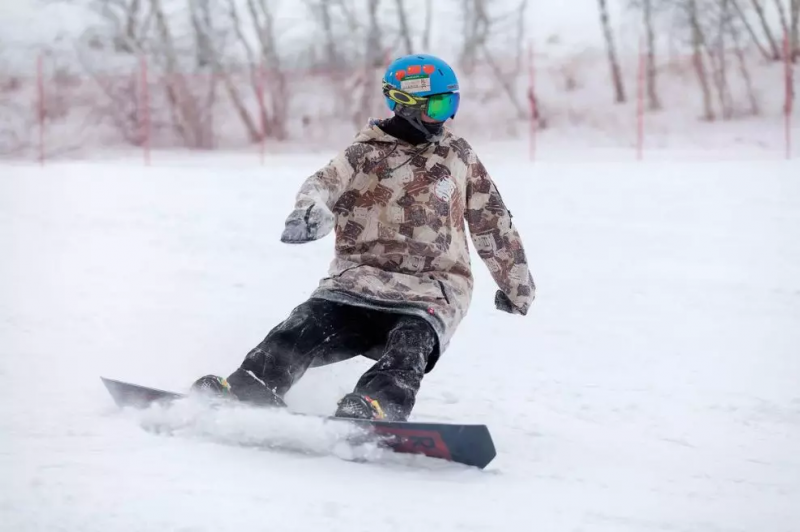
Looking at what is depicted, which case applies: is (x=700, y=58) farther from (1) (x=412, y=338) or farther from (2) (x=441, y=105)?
(1) (x=412, y=338)

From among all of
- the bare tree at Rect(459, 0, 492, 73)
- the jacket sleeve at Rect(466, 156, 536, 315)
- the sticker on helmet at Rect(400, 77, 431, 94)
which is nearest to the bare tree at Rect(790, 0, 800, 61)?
the bare tree at Rect(459, 0, 492, 73)

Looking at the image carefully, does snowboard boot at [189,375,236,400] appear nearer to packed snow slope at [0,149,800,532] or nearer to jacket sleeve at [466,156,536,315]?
packed snow slope at [0,149,800,532]

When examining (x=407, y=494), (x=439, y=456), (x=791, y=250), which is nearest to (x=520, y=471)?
(x=439, y=456)

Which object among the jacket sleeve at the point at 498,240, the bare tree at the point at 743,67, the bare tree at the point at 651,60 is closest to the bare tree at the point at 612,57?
the bare tree at the point at 651,60

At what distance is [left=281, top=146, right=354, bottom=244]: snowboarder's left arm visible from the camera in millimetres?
3146

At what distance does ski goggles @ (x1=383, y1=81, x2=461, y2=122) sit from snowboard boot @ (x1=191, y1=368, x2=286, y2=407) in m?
1.16

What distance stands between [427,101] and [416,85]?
7cm

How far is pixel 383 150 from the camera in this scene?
372 cm

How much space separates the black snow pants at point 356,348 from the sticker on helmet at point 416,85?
0.83 meters

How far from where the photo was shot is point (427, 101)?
12.1 feet

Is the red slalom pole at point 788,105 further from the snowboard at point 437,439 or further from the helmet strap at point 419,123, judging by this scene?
the snowboard at point 437,439

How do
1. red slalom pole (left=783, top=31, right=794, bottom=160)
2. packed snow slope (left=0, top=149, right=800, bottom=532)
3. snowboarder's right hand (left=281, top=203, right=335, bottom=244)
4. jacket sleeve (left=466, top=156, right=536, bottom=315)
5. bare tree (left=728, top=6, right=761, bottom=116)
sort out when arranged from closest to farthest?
1. packed snow slope (left=0, top=149, right=800, bottom=532)
2. snowboarder's right hand (left=281, top=203, right=335, bottom=244)
3. jacket sleeve (left=466, top=156, right=536, bottom=315)
4. red slalom pole (left=783, top=31, right=794, bottom=160)
5. bare tree (left=728, top=6, right=761, bottom=116)

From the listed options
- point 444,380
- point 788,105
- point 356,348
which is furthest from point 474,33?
point 356,348

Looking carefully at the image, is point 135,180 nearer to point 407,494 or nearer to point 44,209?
point 44,209
